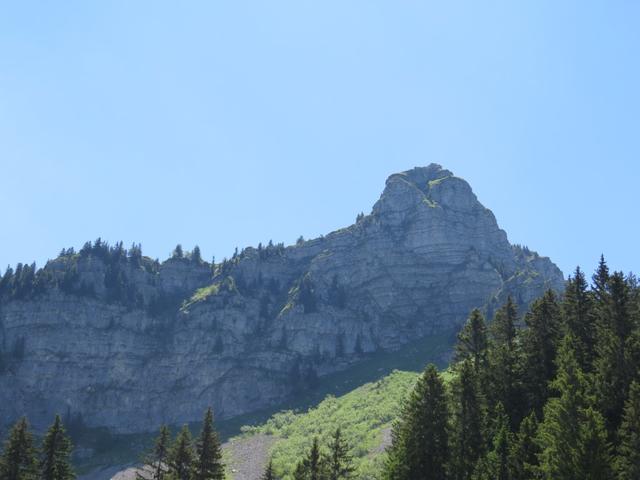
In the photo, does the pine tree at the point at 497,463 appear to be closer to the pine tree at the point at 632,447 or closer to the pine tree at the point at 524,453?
the pine tree at the point at 524,453

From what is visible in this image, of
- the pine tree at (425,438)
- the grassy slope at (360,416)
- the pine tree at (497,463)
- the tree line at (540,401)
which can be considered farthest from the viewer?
the grassy slope at (360,416)

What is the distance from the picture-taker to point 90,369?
7667 inches

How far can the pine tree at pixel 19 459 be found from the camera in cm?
5184

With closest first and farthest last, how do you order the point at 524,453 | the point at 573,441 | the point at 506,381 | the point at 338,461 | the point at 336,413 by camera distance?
the point at 573,441
the point at 524,453
the point at 338,461
the point at 506,381
the point at 336,413

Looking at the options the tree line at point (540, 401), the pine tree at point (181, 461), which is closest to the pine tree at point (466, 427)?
the tree line at point (540, 401)

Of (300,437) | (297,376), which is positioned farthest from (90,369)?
(300,437)

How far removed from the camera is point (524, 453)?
144 feet

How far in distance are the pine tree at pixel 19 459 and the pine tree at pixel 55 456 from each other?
79 centimetres

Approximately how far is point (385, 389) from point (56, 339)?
10153 centimetres

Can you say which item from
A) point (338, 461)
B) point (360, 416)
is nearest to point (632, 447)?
point (338, 461)

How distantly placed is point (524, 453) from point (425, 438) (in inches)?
380

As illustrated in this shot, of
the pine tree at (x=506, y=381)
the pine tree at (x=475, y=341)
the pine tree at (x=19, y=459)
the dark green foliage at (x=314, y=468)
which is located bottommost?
the dark green foliage at (x=314, y=468)

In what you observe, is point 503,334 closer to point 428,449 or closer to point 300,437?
point 428,449

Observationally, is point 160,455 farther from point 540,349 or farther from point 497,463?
point 540,349
